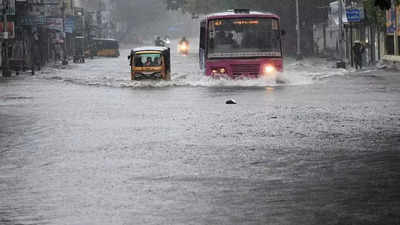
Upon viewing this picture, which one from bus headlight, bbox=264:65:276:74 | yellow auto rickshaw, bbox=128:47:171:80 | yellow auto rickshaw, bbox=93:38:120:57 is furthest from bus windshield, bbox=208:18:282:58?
yellow auto rickshaw, bbox=93:38:120:57

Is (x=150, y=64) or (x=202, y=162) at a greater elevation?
(x=150, y=64)

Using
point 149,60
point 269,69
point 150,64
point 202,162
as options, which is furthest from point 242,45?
point 202,162

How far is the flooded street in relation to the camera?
36.3 feet

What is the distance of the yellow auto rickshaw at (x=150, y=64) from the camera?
4700 cm

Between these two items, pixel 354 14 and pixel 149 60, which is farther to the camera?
pixel 354 14

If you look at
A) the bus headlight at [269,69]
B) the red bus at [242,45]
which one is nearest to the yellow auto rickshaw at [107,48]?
the red bus at [242,45]

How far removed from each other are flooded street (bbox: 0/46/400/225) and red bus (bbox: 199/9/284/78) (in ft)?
30.1

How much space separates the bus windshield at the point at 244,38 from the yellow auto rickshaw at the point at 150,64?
6019mm

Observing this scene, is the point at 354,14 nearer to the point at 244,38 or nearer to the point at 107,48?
the point at 244,38

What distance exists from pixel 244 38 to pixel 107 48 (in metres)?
99.0

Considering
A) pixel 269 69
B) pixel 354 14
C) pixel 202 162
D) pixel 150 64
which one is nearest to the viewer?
pixel 202 162

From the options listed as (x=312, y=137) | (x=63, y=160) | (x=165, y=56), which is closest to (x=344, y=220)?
(x=63, y=160)

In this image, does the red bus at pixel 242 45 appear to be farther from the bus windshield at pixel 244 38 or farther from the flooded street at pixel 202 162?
the flooded street at pixel 202 162

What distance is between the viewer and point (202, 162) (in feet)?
51.6
